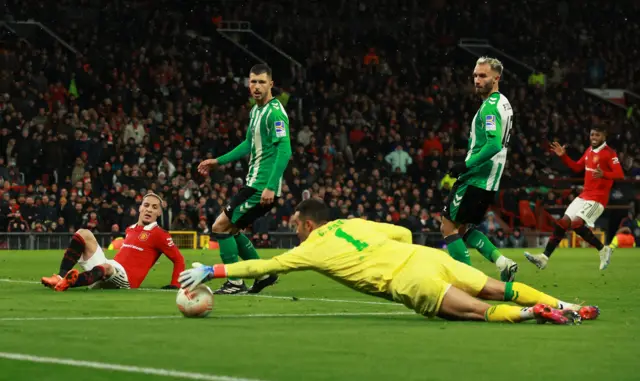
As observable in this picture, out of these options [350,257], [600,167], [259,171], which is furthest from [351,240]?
[600,167]

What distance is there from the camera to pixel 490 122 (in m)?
13.5

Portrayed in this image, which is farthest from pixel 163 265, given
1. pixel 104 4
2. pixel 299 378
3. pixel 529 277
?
pixel 104 4

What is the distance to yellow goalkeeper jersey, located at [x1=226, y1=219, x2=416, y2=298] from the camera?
9430 millimetres

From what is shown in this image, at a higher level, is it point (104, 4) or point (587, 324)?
point (104, 4)

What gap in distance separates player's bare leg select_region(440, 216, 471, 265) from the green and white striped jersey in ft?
6.35

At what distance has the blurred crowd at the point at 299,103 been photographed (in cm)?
2989

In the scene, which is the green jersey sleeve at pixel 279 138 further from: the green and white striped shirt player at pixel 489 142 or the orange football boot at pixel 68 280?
the orange football boot at pixel 68 280

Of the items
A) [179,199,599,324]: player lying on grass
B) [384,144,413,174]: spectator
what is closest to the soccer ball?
[179,199,599,324]: player lying on grass

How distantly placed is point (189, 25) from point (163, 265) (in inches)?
774

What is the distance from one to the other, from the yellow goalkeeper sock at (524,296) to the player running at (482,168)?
3.57m

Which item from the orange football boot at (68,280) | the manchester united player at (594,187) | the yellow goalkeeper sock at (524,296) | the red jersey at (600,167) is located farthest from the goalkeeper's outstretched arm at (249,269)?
the red jersey at (600,167)

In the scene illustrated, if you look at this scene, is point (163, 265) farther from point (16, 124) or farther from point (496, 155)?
point (16, 124)

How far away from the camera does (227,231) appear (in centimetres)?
1371

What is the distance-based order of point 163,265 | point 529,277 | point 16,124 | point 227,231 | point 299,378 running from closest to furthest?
point 299,378 < point 227,231 < point 529,277 < point 163,265 < point 16,124
